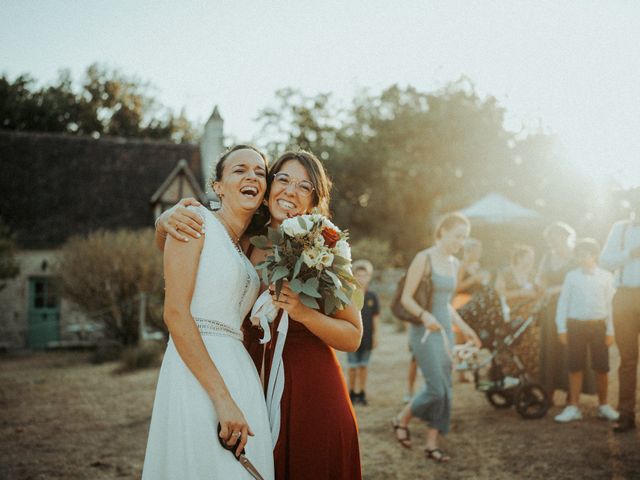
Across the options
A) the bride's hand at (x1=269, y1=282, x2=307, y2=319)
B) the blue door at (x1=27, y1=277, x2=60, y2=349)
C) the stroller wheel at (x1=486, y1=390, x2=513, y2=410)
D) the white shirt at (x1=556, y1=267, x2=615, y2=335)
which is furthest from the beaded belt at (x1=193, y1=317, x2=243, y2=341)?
the blue door at (x1=27, y1=277, x2=60, y2=349)

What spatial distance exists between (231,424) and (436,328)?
3458 millimetres

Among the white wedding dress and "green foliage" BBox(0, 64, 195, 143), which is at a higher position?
"green foliage" BBox(0, 64, 195, 143)

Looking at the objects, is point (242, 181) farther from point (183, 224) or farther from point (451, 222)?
point (451, 222)

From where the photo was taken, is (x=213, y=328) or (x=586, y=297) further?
(x=586, y=297)

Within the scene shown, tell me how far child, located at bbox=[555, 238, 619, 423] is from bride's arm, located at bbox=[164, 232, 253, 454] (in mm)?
5887

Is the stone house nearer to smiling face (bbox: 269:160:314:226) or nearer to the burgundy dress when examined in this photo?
smiling face (bbox: 269:160:314:226)

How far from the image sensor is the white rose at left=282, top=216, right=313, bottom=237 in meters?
2.67

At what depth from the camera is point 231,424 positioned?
7.88 feet

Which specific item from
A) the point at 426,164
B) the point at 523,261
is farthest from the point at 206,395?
the point at 426,164

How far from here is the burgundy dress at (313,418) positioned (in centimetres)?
278

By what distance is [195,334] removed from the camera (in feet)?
8.05

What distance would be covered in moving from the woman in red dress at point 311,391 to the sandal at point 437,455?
3.27 meters

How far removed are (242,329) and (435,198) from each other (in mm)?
36100

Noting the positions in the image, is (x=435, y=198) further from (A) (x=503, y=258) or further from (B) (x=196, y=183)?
(B) (x=196, y=183)
